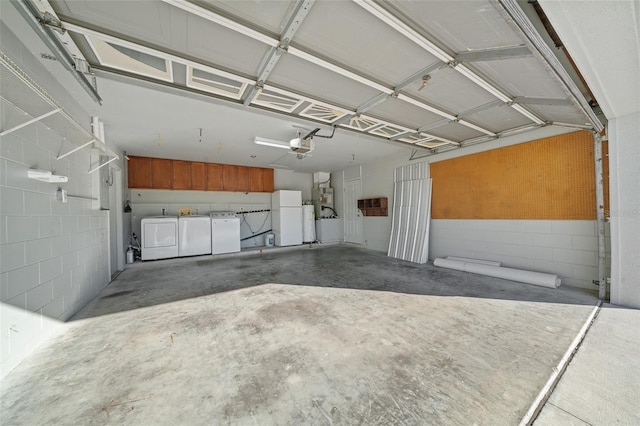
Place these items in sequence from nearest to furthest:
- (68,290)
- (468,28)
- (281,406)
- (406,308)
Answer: (281,406), (468,28), (68,290), (406,308)

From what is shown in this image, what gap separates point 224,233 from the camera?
603 cm

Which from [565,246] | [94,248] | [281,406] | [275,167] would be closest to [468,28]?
[281,406]

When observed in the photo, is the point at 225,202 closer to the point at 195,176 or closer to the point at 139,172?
the point at 195,176

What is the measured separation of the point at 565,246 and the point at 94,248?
22.2 feet

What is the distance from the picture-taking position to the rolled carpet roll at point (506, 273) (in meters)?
3.23

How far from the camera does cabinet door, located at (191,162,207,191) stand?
6.23 meters

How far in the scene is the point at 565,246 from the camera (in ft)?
10.9

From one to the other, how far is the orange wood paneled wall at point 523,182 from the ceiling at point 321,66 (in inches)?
17.2

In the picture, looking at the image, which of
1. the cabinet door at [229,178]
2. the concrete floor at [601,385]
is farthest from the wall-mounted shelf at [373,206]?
the concrete floor at [601,385]

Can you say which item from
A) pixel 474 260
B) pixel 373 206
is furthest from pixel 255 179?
pixel 474 260

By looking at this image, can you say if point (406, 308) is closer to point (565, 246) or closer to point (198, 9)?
point (565, 246)

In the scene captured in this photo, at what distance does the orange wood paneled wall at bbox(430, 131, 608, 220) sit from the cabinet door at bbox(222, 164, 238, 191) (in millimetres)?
5446

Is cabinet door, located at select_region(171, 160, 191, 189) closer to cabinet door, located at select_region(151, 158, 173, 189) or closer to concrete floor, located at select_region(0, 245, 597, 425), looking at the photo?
cabinet door, located at select_region(151, 158, 173, 189)

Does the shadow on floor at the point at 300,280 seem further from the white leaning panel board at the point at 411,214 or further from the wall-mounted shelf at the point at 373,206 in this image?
the wall-mounted shelf at the point at 373,206
